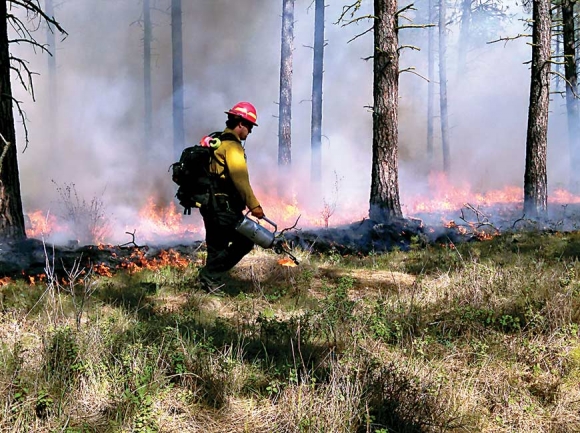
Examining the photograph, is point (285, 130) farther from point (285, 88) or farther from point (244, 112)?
point (244, 112)

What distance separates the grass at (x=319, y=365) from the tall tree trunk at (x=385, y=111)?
4.34 metres

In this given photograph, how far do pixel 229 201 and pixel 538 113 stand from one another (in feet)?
25.8

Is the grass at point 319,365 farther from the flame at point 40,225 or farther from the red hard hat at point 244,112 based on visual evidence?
the flame at point 40,225

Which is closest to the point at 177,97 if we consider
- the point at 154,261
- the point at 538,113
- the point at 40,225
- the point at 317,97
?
the point at 317,97

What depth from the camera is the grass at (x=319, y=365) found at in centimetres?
262

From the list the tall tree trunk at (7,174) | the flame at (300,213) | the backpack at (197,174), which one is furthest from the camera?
the flame at (300,213)

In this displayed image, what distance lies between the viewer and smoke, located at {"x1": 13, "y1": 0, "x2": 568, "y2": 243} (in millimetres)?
17875

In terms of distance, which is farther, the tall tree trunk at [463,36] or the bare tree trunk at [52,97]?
the tall tree trunk at [463,36]

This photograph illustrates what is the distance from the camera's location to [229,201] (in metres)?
5.46

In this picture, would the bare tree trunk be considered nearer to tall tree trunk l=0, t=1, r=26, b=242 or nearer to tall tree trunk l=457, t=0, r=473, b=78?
tall tree trunk l=0, t=1, r=26, b=242

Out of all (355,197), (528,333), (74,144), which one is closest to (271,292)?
(528,333)

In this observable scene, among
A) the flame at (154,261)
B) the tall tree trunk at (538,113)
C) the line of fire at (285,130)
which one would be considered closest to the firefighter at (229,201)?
the line of fire at (285,130)

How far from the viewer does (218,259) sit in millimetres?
5609

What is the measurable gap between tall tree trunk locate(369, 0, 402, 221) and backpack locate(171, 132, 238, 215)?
4578 mm
